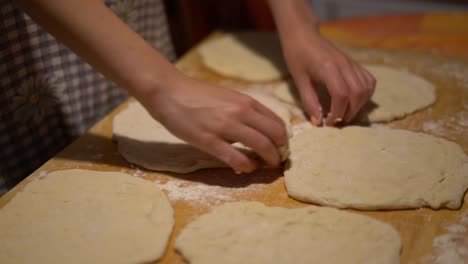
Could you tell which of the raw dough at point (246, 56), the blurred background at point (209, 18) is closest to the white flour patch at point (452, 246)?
the raw dough at point (246, 56)

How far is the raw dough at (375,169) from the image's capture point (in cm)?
113

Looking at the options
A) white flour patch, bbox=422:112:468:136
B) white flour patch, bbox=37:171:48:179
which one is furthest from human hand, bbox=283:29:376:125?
white flour patch, bbox=37:171:48:179

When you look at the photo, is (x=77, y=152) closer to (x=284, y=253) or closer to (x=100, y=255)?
(x=100, y=255)

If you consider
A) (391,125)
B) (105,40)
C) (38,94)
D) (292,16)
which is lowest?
(391,125)

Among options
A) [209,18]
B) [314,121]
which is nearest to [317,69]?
[314,121]

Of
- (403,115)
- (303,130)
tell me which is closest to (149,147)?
(303,130)

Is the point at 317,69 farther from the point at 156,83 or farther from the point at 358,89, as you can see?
the point at 156,83

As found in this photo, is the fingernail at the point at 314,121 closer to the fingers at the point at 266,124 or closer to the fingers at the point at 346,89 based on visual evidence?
the fingers at the point at 346,89

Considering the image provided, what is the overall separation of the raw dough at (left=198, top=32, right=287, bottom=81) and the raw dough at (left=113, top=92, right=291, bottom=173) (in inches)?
7.9

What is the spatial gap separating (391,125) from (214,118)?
2.08 ft

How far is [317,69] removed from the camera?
1.43 meters

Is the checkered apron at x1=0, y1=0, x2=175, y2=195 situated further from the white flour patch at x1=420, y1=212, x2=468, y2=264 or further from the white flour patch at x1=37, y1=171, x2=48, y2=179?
the white flour patch at x1=420, y1=212, x2=468, y2=264

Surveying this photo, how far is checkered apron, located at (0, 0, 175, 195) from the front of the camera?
4.56ft

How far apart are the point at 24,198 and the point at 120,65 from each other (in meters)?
0.43
